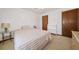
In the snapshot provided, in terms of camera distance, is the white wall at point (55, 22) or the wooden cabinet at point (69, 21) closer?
the wooden cabinet at point (69, 21)

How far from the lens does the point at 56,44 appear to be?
1.63 m

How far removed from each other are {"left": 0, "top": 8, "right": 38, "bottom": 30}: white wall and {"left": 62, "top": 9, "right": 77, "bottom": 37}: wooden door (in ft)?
1.93

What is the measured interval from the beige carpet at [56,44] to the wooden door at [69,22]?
0.43ft

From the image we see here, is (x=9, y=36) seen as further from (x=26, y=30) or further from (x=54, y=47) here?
(x=54, y=47)

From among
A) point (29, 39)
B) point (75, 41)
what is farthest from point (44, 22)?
point (75, 41)

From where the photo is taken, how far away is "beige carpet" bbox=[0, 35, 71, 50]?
5.11 feet

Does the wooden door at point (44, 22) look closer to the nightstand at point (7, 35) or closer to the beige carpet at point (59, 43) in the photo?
the beige carpet at point (59, 43)

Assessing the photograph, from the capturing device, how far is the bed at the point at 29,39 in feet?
5.11

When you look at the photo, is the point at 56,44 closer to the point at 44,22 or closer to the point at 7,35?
the point at 44,22

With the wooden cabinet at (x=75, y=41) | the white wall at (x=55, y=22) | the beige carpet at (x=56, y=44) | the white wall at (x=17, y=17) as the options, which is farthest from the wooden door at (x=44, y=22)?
the wooden cabinet at (x=75, y=41)

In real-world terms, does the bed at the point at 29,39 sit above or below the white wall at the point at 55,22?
below

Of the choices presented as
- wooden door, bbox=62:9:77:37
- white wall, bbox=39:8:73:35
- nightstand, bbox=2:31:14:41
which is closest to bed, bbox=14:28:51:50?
nightstand, bbox=2:31:14:41

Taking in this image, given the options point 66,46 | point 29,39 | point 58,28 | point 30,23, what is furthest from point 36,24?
point 66,46
